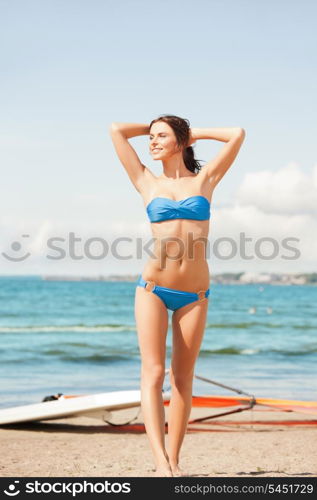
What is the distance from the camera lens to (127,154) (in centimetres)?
465

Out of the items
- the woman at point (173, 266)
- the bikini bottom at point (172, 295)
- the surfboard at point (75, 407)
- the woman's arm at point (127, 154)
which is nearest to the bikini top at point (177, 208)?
the woman at point (173, 266)

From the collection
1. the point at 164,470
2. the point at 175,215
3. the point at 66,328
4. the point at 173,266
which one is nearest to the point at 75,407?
the point at 164,470

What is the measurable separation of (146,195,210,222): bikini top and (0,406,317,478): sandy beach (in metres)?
1.69

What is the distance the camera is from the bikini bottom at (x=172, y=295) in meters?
4.43

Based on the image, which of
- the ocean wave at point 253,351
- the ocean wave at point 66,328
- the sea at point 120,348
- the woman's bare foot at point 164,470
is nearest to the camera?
the woman's bare foot at point 164,470

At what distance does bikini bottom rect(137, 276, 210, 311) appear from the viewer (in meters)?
4.43

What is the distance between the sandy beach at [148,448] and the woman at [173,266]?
733 millimetres

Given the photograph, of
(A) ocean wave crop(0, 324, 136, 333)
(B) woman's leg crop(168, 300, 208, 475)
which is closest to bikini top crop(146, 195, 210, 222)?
(B) woman's leg crop(168, 300, 208, 475)

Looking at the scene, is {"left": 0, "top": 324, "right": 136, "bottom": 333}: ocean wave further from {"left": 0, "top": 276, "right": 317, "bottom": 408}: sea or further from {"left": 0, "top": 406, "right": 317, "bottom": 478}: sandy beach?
{"left": 0, "top": 406, "right": 317, "bottom": 478}: sandy beach

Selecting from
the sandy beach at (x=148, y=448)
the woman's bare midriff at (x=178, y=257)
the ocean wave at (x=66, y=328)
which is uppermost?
the woman's bare midriff at (x=178, y=257)

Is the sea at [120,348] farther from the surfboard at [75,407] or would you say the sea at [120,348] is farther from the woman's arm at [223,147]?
the woman's arm at [223,147]

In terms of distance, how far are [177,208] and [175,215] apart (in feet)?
A: 0.14
